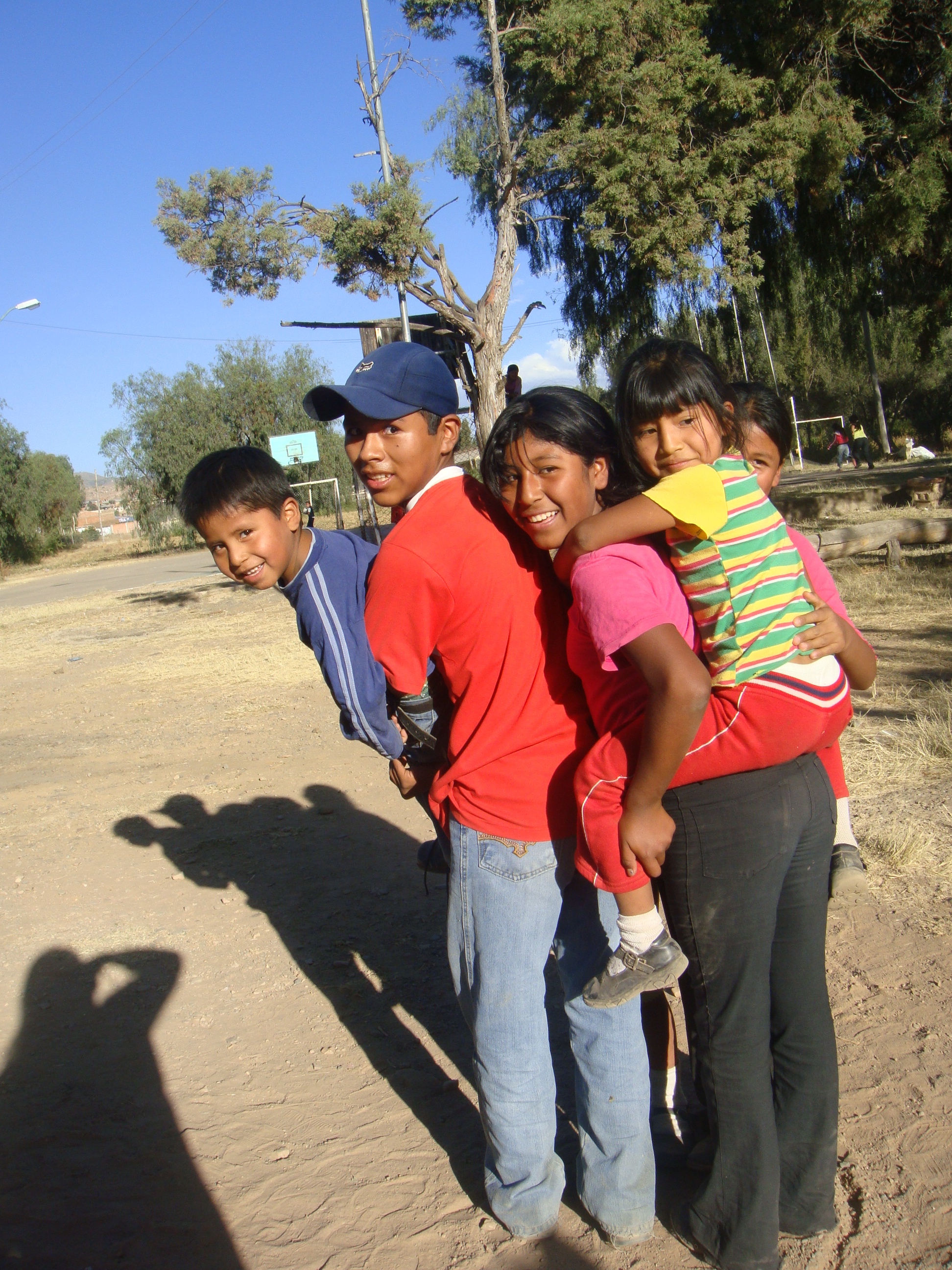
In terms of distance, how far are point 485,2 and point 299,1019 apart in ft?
51.8

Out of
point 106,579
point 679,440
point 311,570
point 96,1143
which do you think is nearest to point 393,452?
point 311,570

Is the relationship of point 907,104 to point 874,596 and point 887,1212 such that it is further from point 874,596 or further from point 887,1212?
point 887,1212

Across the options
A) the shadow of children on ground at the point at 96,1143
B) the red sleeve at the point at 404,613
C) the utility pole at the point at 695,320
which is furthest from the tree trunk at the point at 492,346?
the red sleeve at the point at 404,613

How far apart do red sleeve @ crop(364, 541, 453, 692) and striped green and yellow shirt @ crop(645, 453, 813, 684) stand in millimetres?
457

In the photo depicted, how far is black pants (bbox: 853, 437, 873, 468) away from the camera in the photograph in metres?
31.0

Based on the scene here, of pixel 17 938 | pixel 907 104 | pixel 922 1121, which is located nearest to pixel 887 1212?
pixel 922 1121

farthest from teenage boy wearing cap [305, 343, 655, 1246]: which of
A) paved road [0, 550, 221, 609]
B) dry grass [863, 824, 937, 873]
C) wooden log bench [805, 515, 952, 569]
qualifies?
paved road [0, 550, 221, 609]

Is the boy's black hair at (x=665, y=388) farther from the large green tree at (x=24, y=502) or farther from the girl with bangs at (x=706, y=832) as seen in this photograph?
the large green tree at (x=24, y=502)

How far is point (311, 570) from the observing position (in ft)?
7.00

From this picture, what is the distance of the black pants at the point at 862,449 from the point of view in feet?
102

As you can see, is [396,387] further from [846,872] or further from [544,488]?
[846,872]

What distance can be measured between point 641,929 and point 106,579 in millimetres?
29797

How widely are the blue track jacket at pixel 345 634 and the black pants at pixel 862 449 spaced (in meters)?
31.2

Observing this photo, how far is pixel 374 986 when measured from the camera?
139 inches
